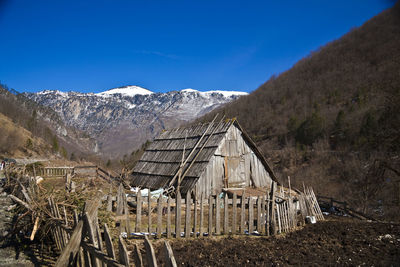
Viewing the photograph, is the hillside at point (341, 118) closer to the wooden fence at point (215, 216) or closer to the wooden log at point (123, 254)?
the wooden fence at point (215, 216)

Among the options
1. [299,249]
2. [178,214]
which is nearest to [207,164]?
[178,214]

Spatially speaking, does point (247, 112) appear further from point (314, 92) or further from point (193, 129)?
point (193, 129)

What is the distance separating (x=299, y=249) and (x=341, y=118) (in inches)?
2149

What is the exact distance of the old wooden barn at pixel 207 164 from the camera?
15.5 metres

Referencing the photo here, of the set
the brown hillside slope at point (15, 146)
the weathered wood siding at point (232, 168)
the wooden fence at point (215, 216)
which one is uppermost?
the brown hillside slope at point (15, 146)

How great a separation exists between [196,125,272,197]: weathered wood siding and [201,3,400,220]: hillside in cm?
727

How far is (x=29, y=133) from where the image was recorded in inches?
3278

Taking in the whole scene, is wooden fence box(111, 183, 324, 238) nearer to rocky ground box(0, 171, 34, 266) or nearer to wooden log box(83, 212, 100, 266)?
rocky ground box(0, 171, 34, 266)

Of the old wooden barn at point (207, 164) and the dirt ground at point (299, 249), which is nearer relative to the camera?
the dirt ground at point (299, 249)

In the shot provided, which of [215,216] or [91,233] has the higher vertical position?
[91,233]

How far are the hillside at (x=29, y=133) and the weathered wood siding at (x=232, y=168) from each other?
57.7 metres

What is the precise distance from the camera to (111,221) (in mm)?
7840

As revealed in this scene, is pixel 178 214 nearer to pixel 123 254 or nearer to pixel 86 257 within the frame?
pixel 86 257

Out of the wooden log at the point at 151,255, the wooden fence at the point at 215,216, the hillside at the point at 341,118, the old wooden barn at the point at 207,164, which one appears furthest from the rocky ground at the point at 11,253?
the hillside at the point at 341,118
